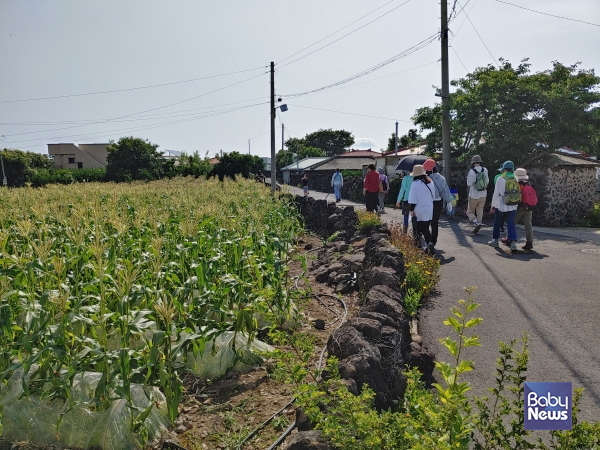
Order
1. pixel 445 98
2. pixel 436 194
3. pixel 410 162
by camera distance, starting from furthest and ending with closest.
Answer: pixel 410 162 → pixel 445 98 → pixel 436 194

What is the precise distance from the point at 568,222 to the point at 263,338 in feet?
53.1

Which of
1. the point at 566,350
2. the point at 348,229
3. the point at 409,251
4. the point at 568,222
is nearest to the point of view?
the point at 566,350

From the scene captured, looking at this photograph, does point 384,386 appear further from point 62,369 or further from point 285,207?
point 285,207

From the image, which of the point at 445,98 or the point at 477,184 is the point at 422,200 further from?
the point at 445,98

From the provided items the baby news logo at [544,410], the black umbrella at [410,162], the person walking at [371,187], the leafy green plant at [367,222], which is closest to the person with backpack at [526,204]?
the leafy green plant at [367,222]

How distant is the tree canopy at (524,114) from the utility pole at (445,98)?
24cm

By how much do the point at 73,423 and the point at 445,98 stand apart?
20.1 m

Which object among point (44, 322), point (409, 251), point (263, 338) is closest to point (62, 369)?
point (44, 322)

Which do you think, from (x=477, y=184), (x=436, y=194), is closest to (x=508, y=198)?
(x=436, y=194)

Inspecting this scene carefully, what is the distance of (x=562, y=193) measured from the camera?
63.0 ft

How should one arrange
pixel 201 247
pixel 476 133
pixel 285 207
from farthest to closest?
pixel 476 133
pixel 285 207
pixel 201 247

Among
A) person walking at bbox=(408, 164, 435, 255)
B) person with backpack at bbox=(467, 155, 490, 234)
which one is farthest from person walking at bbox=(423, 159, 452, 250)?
person with backpack at bbox=(467, 155, 490, 234)

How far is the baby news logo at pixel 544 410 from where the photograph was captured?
3027 mm

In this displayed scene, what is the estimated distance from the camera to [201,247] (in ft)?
24.3
